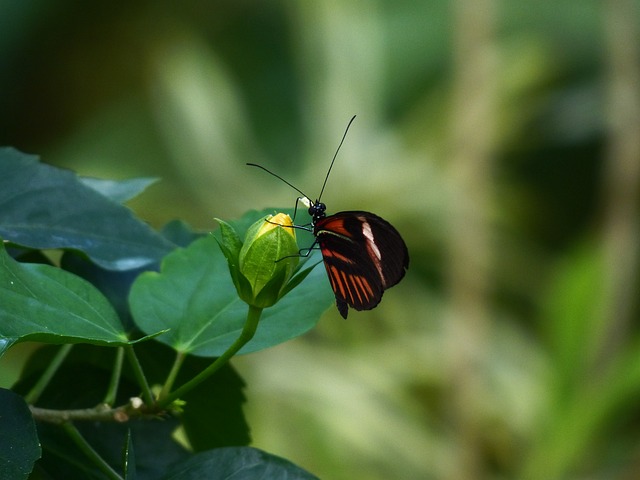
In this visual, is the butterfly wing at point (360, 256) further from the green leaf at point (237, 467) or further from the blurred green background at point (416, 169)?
the blurred green background at point (416, 169)

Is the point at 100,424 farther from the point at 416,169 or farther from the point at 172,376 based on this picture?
the point at 416,169

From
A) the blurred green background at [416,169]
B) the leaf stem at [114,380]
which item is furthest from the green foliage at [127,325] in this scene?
the blurred green background at [416,169]

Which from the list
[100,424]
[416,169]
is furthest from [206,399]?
[416,169]

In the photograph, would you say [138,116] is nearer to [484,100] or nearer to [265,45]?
[265,45]

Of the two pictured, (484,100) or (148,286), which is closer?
(148,286)

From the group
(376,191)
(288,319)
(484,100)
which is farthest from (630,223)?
(288,319)

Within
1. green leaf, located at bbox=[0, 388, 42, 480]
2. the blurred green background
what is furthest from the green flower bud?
the blurred green background
